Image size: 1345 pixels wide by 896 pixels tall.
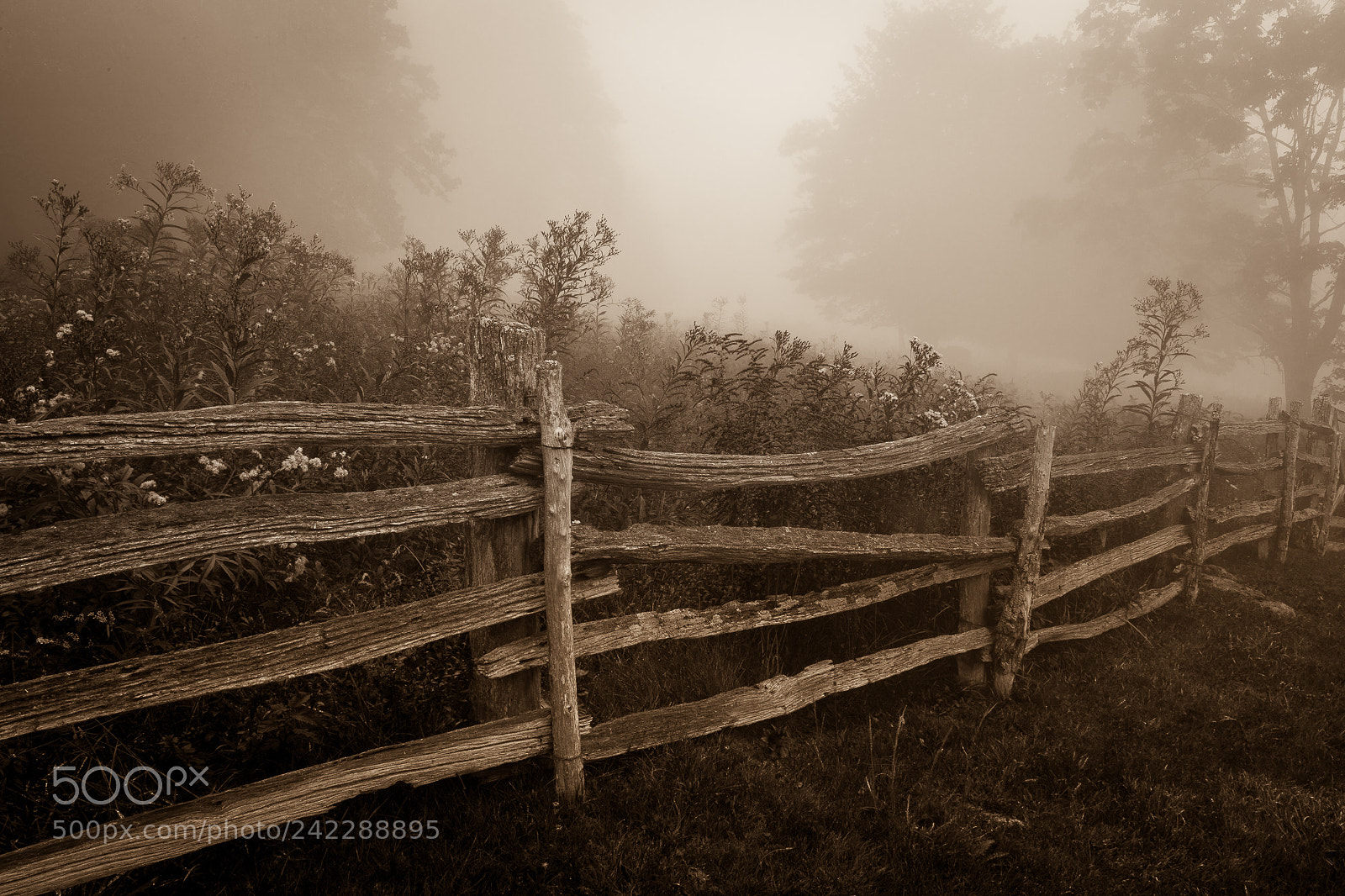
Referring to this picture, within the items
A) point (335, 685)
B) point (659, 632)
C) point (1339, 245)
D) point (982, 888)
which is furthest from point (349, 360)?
point (1339, 245)

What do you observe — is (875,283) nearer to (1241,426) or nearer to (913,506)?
(1241,426)

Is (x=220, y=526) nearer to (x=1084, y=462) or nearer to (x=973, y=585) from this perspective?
(x=973, y=585)

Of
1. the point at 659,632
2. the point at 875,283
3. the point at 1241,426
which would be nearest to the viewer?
the point at 659,632

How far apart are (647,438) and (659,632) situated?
6.45 feet

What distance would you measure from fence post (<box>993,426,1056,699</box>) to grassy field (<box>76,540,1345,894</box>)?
195 millimetres

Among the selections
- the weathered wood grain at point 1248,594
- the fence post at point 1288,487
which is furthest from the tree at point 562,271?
the fence post at point 1288,487

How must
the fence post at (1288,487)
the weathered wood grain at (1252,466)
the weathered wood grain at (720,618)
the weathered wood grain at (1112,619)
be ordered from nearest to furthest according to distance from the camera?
the weathered wood grain at (720,618) < the weathered wood grain at (1112,619) < the weathered wood grain at (1252,466) < the fence post at (1288,487)

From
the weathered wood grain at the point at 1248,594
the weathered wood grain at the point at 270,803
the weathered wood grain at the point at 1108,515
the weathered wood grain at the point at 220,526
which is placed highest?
the weathered wood grain at the point at 220,526

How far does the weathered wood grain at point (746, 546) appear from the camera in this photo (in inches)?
111

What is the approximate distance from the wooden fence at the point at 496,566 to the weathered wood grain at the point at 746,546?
0.01 m

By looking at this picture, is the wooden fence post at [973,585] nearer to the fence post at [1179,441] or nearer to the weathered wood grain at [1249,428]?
the fence post at [1179,441]

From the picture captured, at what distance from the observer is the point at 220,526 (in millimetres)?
1957

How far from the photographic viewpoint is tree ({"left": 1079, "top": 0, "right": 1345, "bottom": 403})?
15.9 metres

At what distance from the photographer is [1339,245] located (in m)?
15.8
